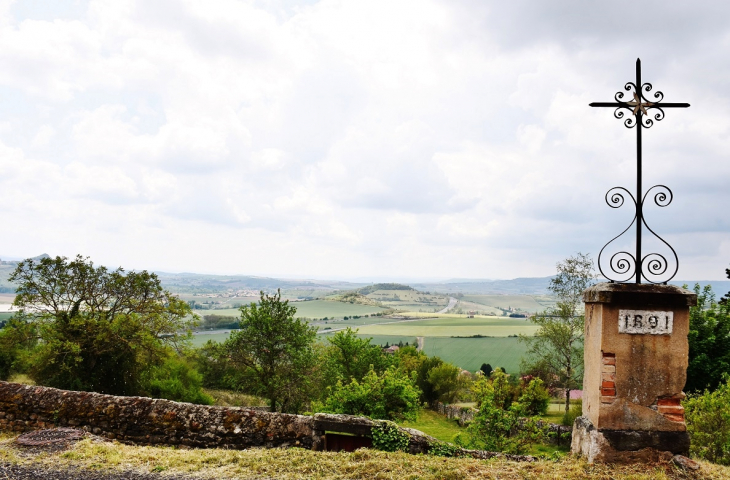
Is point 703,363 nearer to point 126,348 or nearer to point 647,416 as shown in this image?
point 647,416

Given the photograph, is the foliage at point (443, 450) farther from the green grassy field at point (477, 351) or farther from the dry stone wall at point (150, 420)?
the green grassy field at point (477, 351)

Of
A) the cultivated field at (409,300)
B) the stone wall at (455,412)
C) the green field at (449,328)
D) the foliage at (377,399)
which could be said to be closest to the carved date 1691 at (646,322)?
the foliage at (377,399)

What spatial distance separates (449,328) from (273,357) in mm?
83523

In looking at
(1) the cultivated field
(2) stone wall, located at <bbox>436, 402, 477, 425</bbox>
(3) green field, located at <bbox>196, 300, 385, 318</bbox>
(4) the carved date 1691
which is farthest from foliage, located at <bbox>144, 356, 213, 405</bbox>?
(1) the cultivated field

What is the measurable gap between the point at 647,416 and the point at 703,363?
21.5 metres

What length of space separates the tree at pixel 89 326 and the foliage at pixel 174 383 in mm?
2230

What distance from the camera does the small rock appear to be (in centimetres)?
551

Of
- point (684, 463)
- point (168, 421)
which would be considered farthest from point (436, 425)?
point (684, 463)

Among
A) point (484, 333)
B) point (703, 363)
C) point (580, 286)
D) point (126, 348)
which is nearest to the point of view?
point (703, 363)

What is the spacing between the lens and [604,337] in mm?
5816

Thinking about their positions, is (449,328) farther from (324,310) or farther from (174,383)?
(174,383)

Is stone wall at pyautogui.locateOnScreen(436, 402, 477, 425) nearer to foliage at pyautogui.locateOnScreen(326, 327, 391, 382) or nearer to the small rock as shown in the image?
foliage at pyautogui.locateOnScreen(326, 327, 391, 382)

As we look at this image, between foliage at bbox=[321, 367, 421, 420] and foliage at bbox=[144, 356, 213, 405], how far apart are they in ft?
55.6

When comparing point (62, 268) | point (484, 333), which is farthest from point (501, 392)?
point (484, 333)
